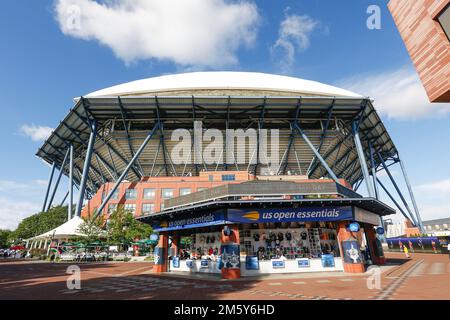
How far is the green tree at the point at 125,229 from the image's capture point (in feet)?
148

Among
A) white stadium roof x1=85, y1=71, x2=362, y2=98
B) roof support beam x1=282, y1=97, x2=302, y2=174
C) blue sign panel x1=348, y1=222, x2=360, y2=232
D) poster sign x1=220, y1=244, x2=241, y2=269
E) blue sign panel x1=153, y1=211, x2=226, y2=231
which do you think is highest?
white stadium roof x1=85, y1=71, x2=362, y2=98

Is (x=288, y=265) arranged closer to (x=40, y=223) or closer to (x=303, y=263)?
(x=303, y=263)

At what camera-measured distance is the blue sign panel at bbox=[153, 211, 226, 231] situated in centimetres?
1996

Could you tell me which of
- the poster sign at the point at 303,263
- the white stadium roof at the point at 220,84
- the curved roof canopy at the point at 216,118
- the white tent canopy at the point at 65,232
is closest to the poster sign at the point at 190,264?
the poster sign at the point at 303,263

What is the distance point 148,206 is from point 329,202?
4552 centimetres

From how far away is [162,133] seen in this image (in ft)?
173

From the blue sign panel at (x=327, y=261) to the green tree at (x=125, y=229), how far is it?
110 ft

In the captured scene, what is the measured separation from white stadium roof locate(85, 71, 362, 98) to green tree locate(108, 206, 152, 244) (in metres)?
23.6

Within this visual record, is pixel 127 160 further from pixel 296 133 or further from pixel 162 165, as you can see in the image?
pixel 296 133

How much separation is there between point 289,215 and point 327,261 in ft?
15.5

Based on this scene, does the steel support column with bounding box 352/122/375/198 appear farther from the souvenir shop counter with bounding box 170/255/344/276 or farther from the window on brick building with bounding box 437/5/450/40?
the window on brick building with bounding box 437/5/450/40

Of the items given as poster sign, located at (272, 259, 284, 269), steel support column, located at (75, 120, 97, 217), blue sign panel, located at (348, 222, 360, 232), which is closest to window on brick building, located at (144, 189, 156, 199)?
steel support column, located at (75, 120, 97, 217)

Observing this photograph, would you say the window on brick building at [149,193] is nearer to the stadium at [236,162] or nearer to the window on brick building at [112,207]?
the stadium at [236,162]
